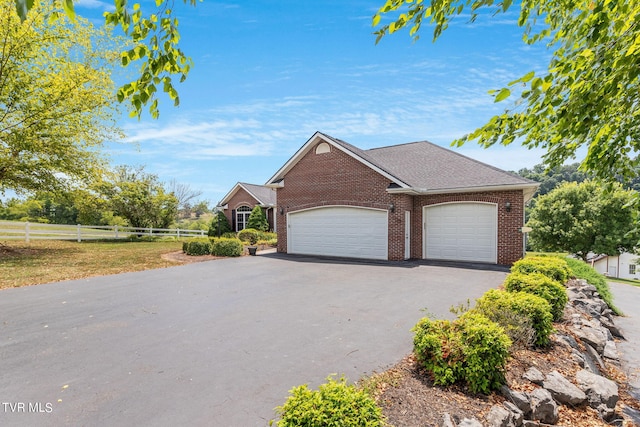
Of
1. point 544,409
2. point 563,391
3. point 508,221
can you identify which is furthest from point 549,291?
point 508,221

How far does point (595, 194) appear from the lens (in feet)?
81.6

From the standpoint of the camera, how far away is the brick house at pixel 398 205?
11.5 metres

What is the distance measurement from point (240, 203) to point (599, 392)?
24958mm

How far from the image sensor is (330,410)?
2.18m

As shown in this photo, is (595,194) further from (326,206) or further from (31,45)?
(31,45)

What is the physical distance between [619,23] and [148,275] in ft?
38.2

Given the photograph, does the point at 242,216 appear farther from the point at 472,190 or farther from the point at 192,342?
the point at 192,342

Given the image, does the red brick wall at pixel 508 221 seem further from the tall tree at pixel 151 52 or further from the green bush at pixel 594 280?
the tall tree at pixel 151 52

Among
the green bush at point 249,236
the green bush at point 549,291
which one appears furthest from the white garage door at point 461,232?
the green bush at point 249,236

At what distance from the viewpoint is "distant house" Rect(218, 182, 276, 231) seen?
25.0 metres

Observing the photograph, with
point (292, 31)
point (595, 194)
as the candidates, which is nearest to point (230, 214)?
point (292, 31)

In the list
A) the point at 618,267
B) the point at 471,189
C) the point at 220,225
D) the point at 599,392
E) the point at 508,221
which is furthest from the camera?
the point at 618,267

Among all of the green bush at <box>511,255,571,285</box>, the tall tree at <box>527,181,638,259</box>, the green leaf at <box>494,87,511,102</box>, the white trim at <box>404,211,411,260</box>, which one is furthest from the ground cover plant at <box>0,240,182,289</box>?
Result: the tall tree at <box>527,181,638,259</box>

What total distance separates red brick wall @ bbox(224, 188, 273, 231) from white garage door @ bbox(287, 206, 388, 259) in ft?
32.6
